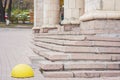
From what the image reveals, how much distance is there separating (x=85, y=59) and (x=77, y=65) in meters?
0.43

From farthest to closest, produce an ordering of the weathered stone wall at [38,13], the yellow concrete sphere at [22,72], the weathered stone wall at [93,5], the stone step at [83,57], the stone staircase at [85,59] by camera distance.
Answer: the weathered stone wall at [38,13] → the weathered stone wall at [93,5] → the stone step at [83,57] → the stone staircase at [85,59] → the yellow concrete sphere at [22,72]

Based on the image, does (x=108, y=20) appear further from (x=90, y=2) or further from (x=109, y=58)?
(x=109, y=58)

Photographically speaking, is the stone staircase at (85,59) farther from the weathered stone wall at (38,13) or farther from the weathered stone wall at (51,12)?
the weathered stone wall at (38,13)

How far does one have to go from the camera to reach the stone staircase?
9367mm

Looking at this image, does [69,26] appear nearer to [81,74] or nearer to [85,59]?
[85,59]

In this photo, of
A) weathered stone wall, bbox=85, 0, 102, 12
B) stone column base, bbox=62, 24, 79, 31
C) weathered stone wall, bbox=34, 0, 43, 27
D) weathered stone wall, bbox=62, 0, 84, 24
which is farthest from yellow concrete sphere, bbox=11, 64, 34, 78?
weathered stone wall, bbox=34, 0, 43, 27

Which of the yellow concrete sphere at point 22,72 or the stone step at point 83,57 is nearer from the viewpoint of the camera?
the yellow concrete sphere at point 22,72

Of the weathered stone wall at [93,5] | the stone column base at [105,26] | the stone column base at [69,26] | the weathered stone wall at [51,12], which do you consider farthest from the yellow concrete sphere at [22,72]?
the weathered stone wall at [51,12]

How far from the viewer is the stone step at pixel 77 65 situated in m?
9.44

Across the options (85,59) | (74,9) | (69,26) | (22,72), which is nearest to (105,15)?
(85,59)

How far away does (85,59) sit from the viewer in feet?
32.4

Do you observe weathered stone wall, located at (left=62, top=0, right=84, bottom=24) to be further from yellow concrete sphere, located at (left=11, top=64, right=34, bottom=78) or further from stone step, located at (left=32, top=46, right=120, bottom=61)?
yellow concrete sphere, located at (left=11, top=64, right=34, bottom=78)

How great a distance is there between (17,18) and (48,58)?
154 feet

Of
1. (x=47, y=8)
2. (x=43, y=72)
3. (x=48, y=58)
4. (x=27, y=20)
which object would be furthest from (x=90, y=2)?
(x=27, y=20)
